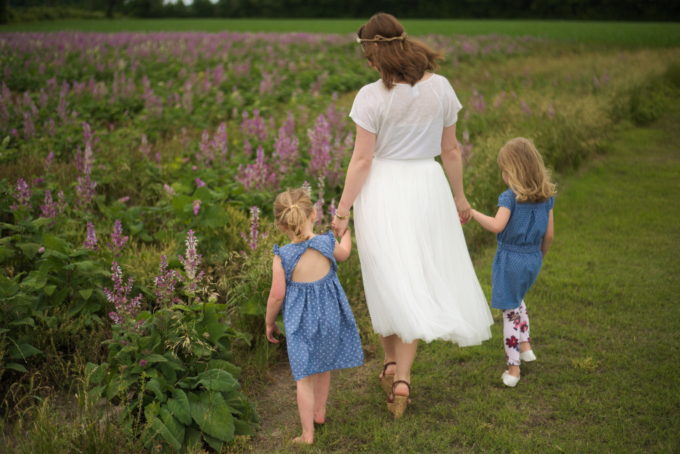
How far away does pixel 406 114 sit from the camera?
12.5ft

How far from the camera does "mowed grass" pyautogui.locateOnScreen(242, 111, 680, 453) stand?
3701 mm

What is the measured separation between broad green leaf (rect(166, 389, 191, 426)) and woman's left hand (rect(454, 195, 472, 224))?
2.09 metres

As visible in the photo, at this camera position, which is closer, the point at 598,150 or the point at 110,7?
the point at 598,150

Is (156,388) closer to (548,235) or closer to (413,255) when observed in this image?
(413,255)

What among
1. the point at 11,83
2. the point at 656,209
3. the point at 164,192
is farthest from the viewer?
the point at 11,83

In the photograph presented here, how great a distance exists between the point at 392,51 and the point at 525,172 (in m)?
1.17

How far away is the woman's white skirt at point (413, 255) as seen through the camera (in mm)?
3828

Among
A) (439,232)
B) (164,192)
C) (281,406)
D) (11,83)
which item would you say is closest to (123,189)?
(164,192)

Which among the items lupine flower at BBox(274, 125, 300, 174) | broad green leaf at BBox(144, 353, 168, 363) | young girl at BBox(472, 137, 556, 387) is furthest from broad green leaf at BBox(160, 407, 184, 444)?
lupine flower at BBox(274, 125, 300, 174)

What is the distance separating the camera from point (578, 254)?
6.80 meters

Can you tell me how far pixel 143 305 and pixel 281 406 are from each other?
140 cm

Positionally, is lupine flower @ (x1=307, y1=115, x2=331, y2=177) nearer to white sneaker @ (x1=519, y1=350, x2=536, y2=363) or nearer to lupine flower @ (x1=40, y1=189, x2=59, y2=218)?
lupine flower @ (x1=40, y1=189, x2=59, y2=218)

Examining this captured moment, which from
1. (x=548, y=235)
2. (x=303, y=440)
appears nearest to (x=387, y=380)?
(x=303, y=440)

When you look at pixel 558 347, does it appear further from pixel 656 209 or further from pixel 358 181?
pixel 656 209
